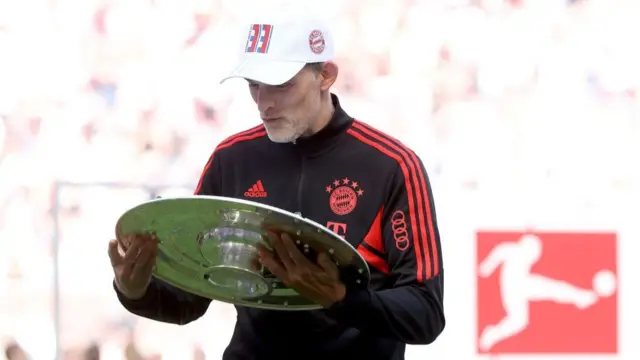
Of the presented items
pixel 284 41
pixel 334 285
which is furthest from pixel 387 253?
pixel 284 41

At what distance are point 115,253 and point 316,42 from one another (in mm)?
455

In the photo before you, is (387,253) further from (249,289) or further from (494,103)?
(494,103)

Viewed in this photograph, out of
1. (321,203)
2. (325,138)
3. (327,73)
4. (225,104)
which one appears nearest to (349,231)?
(321,203)

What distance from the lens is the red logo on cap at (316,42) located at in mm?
1555

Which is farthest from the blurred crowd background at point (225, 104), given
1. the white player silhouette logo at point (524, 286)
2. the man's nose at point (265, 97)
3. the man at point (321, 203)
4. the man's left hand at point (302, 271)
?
the man's left hand at point (302, 271)

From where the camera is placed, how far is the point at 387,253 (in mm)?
1537

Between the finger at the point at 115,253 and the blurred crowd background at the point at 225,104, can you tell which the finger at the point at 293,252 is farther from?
the blurred crowd background at the point at 225,104

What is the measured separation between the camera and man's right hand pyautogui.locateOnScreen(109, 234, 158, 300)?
141 cm

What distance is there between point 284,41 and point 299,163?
0.68 feet

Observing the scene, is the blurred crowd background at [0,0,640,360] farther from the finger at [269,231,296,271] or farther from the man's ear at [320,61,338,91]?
the finger at [269,231,296,271]

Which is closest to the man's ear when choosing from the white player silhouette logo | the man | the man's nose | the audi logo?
the man

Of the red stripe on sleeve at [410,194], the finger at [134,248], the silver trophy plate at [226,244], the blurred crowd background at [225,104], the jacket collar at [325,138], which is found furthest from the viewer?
the blurred crowd background at [225,104]

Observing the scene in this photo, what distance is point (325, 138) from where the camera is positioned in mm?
1610

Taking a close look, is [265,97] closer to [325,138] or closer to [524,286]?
[325,138]
